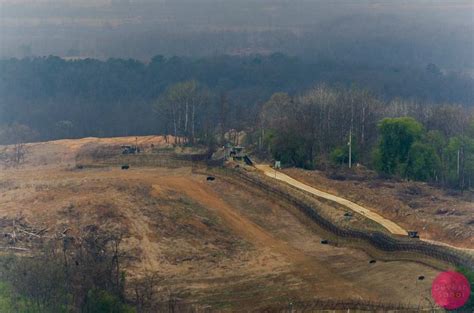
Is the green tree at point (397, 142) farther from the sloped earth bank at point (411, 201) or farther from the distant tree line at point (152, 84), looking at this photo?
the distant tree line at point (152, 84)

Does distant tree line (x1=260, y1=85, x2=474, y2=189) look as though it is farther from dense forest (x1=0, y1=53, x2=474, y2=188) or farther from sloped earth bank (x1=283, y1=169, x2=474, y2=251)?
sloped earth bank (x1=283, y1=169, x2=474, y2=251)

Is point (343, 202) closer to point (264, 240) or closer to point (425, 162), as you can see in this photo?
Answer: point (264, 240)

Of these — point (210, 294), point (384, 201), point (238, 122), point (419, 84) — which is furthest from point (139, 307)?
point (419, 84)

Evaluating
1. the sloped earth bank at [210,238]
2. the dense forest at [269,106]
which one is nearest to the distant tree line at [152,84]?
the dense forest at [269,106]

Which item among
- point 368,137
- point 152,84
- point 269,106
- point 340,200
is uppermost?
point 269,106

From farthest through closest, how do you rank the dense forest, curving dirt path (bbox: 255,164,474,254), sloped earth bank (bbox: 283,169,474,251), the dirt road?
the dense forest, the dirt road, curving dirt path (bbox: 255,164,474,254), sloped earth bank (bbox: 283,169,474,251)

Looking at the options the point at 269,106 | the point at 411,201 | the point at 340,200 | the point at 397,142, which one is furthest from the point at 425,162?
the point at 269,106

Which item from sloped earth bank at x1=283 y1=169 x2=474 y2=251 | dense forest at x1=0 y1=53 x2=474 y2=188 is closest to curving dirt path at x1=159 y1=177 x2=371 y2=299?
sloped earth bank at x1=283 y1=169 x2=474 y2=251
